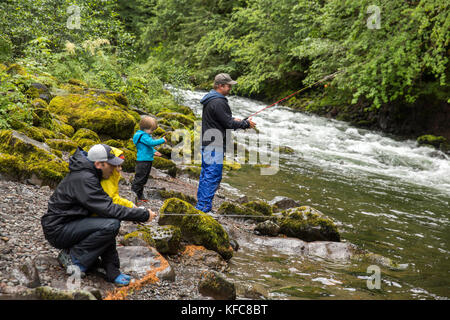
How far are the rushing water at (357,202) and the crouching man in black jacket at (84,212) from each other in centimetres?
191

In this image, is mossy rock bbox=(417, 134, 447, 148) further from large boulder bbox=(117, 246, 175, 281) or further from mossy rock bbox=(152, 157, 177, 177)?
large boulder bbox=(117, 246, 175, 281)

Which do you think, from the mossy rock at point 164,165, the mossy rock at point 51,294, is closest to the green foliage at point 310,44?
the mossy rock at point 164,165

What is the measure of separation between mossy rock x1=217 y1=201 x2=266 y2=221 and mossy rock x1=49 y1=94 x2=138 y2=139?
4148 millimetres

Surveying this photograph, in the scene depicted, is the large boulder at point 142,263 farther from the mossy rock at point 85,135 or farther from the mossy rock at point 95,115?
the mossy rock at point 95,115

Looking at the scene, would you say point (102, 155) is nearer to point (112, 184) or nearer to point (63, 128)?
point (112, 184)

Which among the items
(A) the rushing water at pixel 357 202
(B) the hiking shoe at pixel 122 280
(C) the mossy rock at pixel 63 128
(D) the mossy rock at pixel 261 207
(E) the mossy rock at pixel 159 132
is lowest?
(A) the rushing water at pixel 357 202

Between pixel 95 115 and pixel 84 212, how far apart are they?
21.8 feet

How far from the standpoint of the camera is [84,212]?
12.1ft

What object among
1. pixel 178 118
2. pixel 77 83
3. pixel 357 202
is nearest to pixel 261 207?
Answer: pixel 357 202

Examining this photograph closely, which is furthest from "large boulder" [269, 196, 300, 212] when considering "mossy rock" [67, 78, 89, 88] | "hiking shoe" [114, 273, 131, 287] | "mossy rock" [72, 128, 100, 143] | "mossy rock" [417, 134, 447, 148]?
"mossy rock" [417, 134, 447, 148]

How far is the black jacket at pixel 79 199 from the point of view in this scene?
3572mm

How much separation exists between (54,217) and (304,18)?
20404 mm

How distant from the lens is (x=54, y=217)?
3.66 m

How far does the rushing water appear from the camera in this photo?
201 inches
